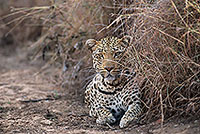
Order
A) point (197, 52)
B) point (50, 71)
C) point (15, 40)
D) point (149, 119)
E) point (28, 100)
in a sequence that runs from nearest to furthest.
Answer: point (197, 52) → point (149, 119) → point (28, 100) → point (50, 71) → point (15, 40)

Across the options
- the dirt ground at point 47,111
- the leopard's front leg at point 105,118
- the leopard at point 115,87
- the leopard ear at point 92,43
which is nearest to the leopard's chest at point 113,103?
the leopard at point 115,87

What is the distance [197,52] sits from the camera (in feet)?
13.6

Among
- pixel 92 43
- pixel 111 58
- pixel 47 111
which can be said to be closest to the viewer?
pixel 111 58

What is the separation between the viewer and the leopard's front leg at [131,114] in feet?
15.0

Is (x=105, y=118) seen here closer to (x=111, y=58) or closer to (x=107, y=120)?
(x=107, y=120)

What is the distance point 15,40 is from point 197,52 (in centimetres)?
802

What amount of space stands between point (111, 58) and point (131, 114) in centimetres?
83

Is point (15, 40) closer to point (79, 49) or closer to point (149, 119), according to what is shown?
point (79, 49)

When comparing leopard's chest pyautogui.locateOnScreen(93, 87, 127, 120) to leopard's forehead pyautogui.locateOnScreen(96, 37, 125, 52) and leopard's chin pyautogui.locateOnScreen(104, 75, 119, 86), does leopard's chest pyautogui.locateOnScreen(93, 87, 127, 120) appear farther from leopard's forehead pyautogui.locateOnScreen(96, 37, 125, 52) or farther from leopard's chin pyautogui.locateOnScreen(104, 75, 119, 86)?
leopard's forehead pyautogui.locateOnScreen(96, 37, 125, 52)

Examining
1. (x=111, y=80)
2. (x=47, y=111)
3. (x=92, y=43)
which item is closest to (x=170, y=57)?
(x=111, y=80)

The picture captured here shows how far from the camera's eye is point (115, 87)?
16.3 ft

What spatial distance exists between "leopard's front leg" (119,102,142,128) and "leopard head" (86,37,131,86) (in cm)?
43

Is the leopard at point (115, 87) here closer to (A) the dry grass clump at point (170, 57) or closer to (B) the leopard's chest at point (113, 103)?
(B) the leopard's chest at point (113, 103)

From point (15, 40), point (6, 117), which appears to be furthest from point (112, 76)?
point (15, 40)
